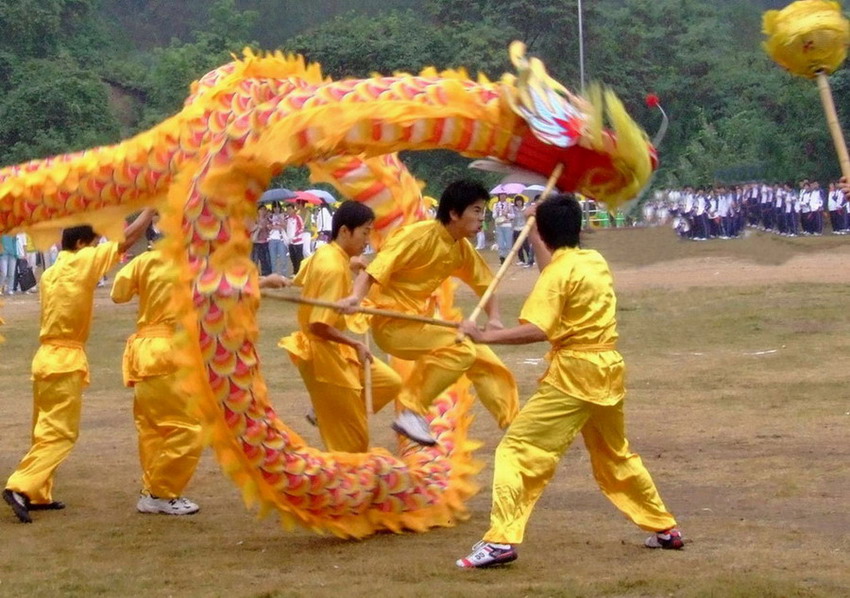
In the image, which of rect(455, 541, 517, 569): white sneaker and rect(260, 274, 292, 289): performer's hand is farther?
rect(260, 274, 292, 289): performer's hand

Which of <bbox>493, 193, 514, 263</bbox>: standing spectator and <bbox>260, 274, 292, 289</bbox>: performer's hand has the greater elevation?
<bbox>260, 274, 292, 289</bbox>: performer's hand

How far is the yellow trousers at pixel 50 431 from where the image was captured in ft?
27.0

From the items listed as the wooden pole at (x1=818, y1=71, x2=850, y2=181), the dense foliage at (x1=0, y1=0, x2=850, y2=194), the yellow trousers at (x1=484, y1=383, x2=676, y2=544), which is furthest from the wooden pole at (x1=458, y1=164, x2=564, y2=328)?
the dense foliage at (x1=0, y1=0, x2=850, y2=194)

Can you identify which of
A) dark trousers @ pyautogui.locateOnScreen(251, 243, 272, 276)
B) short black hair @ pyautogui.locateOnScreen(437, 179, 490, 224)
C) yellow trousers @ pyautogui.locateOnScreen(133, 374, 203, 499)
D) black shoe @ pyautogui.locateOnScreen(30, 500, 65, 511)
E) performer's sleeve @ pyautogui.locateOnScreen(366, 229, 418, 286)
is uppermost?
short black hair @ pyautogui.locateOnScreen(437, 179, 490, 224)

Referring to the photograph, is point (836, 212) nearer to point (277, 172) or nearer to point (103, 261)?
point (103, 261)

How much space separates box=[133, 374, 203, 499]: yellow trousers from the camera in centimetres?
818

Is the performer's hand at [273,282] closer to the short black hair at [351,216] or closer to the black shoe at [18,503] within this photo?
the short black hair at [351,216]

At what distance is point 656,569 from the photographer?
6.57 meters

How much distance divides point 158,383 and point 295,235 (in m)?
20.0

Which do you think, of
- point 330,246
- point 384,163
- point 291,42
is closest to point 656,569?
point 330,246

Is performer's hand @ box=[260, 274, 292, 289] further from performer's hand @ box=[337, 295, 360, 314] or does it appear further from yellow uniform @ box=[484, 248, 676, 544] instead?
yellow uniform @ box=[484, 248, 676, 544]

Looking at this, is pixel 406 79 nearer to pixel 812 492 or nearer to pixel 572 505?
pixel 572 505

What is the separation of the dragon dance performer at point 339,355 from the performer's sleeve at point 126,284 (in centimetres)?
95

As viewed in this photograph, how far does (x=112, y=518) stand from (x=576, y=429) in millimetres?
2944
